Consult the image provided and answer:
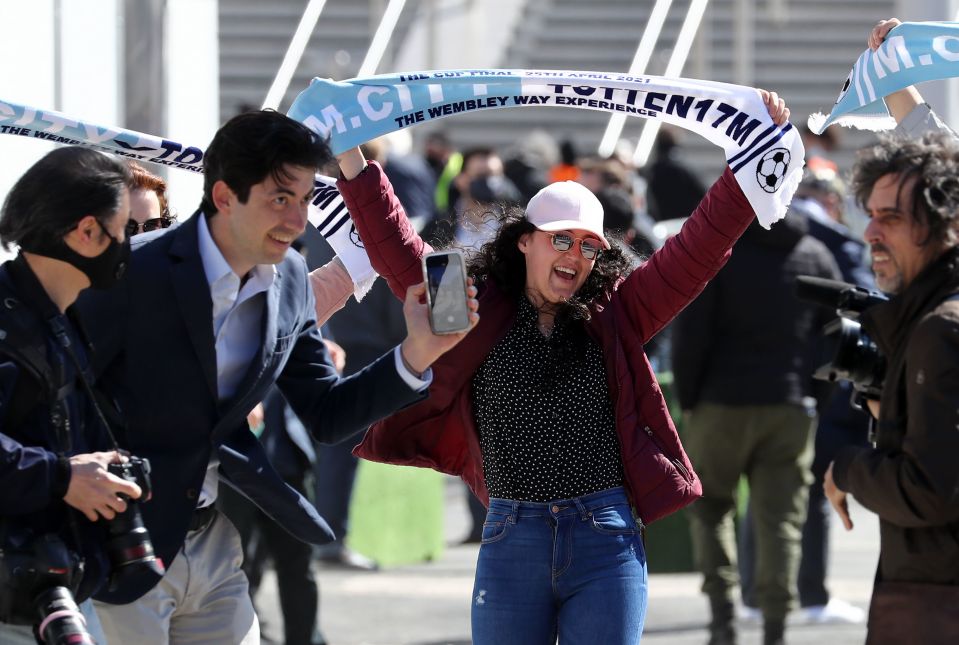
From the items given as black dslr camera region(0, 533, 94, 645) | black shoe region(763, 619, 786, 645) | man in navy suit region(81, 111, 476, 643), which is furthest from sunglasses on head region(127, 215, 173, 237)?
black shoe region(763, 619, 786, 645)

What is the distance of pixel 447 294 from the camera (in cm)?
377

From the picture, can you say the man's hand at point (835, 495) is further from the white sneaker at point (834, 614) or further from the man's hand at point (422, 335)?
→ the white sneaker at point (834, 614)

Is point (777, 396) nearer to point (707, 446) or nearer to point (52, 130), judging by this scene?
point (707, 446)

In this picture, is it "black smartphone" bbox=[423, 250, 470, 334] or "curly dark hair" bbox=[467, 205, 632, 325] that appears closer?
"black smartphone" bbox=[423, 250, 470, 334]

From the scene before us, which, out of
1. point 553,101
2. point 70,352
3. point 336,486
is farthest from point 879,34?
point 336,486

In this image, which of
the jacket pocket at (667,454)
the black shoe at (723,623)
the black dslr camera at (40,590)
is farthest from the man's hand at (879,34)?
the black shoe at (723,623)

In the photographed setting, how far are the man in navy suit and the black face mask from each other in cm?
22

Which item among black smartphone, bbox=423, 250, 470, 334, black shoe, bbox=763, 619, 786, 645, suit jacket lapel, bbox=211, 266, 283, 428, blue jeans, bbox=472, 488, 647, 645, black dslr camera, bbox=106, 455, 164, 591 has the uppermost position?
black smartphone, bbox=423, 250, 470, 334

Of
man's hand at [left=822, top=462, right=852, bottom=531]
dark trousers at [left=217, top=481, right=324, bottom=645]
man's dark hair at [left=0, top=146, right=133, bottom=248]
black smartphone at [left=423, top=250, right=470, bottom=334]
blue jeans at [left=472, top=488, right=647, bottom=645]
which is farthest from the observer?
dark trousers at [left=217, top=481, right=324, bottom=645]

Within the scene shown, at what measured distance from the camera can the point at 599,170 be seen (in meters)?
10.5

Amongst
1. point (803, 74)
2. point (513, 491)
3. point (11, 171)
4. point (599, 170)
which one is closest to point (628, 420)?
point (513, 491)

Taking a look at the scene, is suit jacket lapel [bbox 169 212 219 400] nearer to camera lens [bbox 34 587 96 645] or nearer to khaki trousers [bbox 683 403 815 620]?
camera lens [bbox 34 587 96 645]

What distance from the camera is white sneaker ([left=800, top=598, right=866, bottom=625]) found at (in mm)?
8188

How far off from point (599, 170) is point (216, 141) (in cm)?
679
